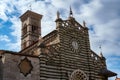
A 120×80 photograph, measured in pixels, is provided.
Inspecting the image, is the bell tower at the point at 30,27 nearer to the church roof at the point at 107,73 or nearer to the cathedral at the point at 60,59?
the cathedral at the point at 60,59

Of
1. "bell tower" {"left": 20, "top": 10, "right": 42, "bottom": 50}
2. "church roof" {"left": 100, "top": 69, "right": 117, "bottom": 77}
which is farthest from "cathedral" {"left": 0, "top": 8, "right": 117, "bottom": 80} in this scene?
"bell tower" {"left": 20, "top": 10, "right": 42, "bottom": 50}

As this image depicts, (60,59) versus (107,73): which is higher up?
(60,59)

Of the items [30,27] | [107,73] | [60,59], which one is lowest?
[107,73]

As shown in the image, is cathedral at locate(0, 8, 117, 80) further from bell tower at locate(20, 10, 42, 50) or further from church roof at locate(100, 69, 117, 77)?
bell tower at locate(20, 10, 42, 50)

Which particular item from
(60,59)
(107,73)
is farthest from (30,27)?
(107,73)

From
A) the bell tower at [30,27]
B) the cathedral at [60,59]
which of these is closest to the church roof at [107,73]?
the cathedral at [60,59]

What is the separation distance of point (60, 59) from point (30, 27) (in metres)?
16.0

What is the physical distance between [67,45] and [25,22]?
16.4 m

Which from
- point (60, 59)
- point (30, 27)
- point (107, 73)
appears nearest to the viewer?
point (60, 59)

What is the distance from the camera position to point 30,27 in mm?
38875

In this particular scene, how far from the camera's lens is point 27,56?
70.0 ft

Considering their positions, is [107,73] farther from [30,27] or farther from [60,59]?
[30,27]

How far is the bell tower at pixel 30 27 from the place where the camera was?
1519 inches

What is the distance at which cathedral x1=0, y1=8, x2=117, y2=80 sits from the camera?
66.9ft
